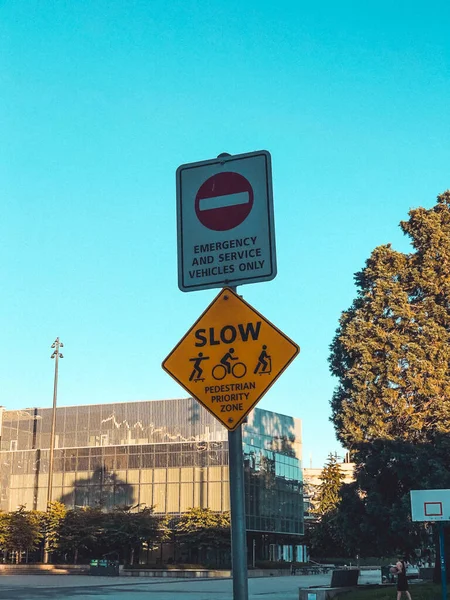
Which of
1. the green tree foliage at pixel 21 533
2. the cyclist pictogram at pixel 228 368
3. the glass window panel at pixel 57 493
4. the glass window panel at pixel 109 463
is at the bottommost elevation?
the green tree foliage at pixel 21 533

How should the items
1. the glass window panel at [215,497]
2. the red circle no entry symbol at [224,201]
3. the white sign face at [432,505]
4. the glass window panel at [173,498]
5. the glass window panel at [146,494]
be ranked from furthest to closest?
the glass window panel at [146,494]
the glass window panel at [173,498]
the glass window panel at [215,497]
the white sign face at [432,505]
the red circle no entry symbol at [224,201]

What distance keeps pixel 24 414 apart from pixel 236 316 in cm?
7574

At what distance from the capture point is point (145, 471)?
7119cm

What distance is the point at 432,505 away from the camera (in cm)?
1716

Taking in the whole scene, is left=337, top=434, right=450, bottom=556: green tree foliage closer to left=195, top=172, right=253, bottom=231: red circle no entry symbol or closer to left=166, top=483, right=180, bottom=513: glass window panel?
left=195, top=172, right=253, bottom=231: red circle no entry symbol

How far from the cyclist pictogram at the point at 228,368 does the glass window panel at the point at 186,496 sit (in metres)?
66.7

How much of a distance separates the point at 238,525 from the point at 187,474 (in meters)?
67.5

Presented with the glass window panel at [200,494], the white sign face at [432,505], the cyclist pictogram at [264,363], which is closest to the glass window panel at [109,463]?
the glass window panel at [200,494]

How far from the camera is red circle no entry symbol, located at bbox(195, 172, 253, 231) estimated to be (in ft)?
15.4

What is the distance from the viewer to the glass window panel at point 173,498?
229 ft

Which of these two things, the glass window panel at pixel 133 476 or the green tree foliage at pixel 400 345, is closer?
the green tree foliage at pixel 400 345

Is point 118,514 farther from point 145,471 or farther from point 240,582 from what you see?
point 240,582

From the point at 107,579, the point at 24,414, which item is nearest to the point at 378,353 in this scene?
the point at 107,579

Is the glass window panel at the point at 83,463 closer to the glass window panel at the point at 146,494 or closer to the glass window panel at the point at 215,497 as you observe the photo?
the glass window panel at the point at 146,494
